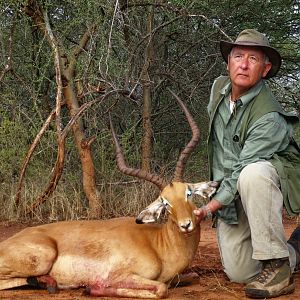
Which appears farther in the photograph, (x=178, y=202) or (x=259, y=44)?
(x=259, y=44)

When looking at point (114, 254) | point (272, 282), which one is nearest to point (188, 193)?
point (114, 254)

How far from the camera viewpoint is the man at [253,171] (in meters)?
4.79

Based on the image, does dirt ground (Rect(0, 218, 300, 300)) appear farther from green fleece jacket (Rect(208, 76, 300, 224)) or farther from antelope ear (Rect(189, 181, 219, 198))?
antelope ear (Rect(189, 181, 219, 198))

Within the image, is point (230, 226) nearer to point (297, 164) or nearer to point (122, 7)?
point (297, 164)

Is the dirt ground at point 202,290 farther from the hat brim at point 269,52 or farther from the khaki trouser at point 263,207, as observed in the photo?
the hat brim at point 269,52

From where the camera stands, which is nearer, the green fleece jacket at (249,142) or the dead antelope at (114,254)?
the dead antelope at (114,254)

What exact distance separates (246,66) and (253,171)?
959mm

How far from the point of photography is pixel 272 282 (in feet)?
15.6

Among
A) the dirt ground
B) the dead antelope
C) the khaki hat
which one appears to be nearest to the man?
the khaki hat

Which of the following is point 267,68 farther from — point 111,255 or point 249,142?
point 111,255

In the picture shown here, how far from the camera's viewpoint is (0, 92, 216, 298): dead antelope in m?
4.86

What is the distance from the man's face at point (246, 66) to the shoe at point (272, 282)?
1.51m

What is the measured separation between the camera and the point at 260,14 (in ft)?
31.9

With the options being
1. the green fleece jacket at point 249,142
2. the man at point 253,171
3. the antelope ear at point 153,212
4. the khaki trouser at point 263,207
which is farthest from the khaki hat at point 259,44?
the antelope ear at point 153,212
